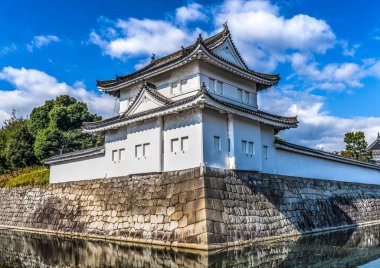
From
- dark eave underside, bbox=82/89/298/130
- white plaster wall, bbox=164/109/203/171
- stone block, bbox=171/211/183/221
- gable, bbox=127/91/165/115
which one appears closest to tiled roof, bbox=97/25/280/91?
gable, bbox=127/91/165/115

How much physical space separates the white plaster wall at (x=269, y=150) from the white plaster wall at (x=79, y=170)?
23.6ft

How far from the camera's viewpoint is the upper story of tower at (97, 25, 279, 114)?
529 inches

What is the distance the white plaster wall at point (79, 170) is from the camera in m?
16.3

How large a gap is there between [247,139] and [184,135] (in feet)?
8.87

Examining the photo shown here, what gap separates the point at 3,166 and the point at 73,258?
78.9 ft

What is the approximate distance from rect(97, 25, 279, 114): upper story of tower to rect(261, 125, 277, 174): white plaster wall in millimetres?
1405

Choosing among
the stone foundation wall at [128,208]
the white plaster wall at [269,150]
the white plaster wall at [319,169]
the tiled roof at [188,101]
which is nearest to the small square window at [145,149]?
the stone foundation wall at [128,208]

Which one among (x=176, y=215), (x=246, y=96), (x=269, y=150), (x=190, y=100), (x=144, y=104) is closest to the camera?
(x=176, y=215)

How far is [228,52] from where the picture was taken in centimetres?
1570

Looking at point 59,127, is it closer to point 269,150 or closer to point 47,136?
point 47,136

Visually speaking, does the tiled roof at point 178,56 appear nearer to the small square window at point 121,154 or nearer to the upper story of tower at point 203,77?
the upper story of tower at point 203,77

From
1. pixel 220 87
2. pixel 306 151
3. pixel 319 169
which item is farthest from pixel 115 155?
pixel 319 169

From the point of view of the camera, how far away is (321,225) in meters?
15.5

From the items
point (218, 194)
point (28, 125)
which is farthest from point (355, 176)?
point (28, 125)
